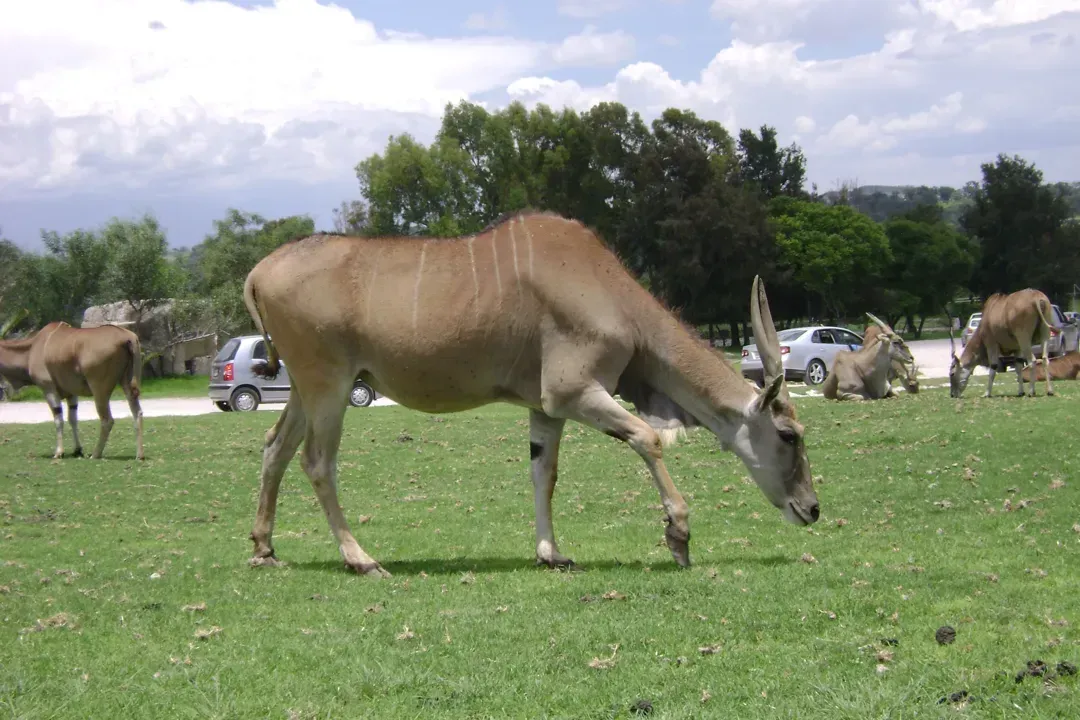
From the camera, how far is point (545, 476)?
10023mm

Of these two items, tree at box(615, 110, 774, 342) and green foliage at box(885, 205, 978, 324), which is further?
green foliage at box(885, 205, 978, 324)

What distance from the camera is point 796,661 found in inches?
243

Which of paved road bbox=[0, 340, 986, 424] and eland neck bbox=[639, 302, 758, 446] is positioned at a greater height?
eland neck bbox=[639, 302, 758, 446]

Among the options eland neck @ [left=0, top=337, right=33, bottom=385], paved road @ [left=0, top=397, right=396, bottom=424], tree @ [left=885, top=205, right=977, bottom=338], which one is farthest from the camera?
tree @ [left=885, top=205, right=977, bottom=338]

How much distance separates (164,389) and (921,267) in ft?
166

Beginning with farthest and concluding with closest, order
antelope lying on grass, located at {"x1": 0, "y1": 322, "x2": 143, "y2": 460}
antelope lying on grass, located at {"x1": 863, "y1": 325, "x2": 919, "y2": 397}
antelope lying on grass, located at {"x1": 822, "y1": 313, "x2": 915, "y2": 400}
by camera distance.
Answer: antelope lying on grass, located at {"x1": 863, "y1": 325, "x2": 919, "y2": 397}, antelope lying on grass, located at {"x1": 822, "y1": 313, "x2": 915, "y2": 400}, antelope lying on grass, located at {"x1": 0, "y1": 322, "x2": 143, "y2": 460}

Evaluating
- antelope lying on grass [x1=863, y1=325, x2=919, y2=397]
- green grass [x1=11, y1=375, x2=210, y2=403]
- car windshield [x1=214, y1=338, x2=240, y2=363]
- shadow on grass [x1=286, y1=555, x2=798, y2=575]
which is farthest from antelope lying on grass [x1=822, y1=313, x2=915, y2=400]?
green grass [x1=11, y1=375, x2=210, y2=403]

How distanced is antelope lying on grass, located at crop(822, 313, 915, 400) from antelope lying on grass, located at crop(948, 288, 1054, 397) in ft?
4.75

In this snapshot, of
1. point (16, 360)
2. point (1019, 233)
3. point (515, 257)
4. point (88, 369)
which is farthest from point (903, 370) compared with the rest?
point (1019, 233)

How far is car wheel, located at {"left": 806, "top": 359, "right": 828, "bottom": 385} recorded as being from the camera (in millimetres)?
37694

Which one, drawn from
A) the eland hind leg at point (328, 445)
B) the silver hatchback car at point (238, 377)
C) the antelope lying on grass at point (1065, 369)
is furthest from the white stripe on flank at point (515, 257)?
the antelope lying on grass at point (1065, 369)

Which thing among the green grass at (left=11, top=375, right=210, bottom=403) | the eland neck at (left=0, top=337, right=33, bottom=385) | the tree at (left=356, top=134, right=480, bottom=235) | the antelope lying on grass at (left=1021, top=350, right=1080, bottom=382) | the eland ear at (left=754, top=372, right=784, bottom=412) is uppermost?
the tree at (left=356, top=134, right=480, bottom=235)

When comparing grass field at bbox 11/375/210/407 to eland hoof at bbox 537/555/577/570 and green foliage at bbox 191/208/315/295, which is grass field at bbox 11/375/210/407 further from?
eland hoof at bbox 537/555/577/570

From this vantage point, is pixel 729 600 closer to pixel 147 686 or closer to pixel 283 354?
pixel 147 686
